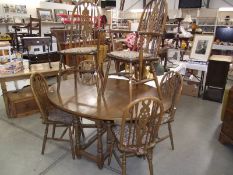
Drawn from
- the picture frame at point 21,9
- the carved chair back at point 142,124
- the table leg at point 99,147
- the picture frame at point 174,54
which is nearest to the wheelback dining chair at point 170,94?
the carved chair back at point 142,124

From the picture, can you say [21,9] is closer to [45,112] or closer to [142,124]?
[45,112]

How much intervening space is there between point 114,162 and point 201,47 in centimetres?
286

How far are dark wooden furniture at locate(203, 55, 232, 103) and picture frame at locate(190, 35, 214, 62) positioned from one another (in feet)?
0.59

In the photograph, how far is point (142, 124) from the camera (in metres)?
1.39

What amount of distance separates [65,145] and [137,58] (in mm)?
1306

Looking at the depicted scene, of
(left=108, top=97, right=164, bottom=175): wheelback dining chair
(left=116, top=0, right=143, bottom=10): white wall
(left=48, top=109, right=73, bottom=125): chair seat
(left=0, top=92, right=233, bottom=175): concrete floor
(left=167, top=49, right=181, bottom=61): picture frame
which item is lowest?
(left=0, top=92, right=233, bottom=175): concrete floor

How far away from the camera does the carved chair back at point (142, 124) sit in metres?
1.33

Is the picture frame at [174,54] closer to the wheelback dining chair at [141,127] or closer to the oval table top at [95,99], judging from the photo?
the oval table top at [95,99]

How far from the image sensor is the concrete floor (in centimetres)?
191

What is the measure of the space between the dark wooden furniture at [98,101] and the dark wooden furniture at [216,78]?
1.97 metres

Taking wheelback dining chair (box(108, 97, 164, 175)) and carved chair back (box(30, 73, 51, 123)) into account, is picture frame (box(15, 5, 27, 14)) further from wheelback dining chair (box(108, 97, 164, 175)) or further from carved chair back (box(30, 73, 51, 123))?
wheelback dining chair (box(108, 97, 164, 175))

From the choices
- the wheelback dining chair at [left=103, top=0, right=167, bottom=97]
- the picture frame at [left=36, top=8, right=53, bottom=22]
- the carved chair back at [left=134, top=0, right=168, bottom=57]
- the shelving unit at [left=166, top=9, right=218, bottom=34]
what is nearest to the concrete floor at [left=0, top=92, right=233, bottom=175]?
the wheelback dining chair at [left=103, top=0, right=167, bottom=97]

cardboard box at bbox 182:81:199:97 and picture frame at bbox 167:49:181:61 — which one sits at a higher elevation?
picture frame at bbox 167:49:181:61

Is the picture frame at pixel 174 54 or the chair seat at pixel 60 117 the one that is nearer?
the chair seat at pixel 60 117
